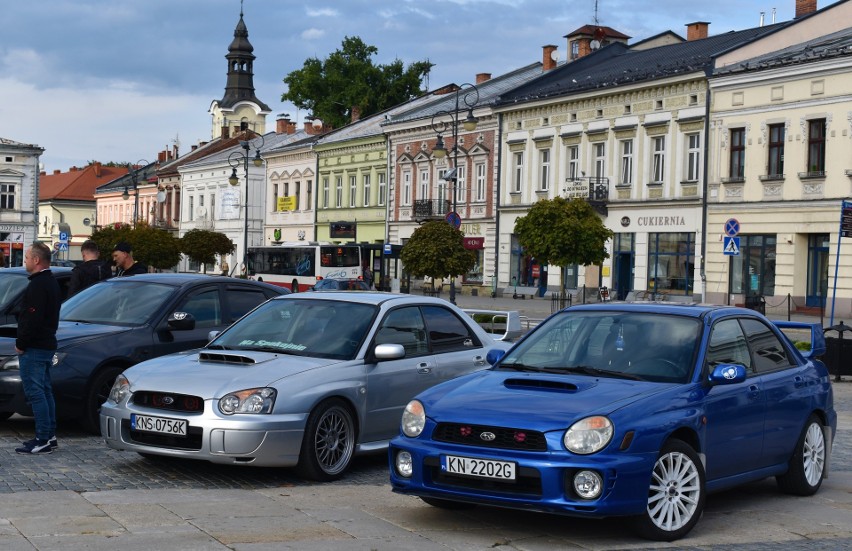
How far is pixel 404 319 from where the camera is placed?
11156 mm

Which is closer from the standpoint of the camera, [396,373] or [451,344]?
[396,373]

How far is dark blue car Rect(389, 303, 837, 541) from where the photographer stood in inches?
301

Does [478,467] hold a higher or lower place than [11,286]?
lower

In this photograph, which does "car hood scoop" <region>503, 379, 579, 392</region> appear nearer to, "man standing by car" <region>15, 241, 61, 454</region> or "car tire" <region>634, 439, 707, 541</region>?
"car tire" <region>634, 439, 707, 541</region>

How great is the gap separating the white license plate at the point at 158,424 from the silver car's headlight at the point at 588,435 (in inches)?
130

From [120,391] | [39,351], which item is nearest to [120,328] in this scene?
[39,351]

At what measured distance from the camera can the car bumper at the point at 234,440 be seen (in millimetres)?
9414

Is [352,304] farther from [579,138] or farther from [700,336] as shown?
[579,138]

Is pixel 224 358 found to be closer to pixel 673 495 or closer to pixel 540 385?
pixel 540 385

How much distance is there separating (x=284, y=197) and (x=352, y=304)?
71.8 metres

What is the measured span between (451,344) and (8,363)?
13.7ft

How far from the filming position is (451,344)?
11.6 meters

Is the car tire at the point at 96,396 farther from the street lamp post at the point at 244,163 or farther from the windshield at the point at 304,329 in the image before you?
the street lamp post at the point at 244,163

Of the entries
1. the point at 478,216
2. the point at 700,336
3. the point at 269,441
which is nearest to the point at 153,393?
the point at 269,441
